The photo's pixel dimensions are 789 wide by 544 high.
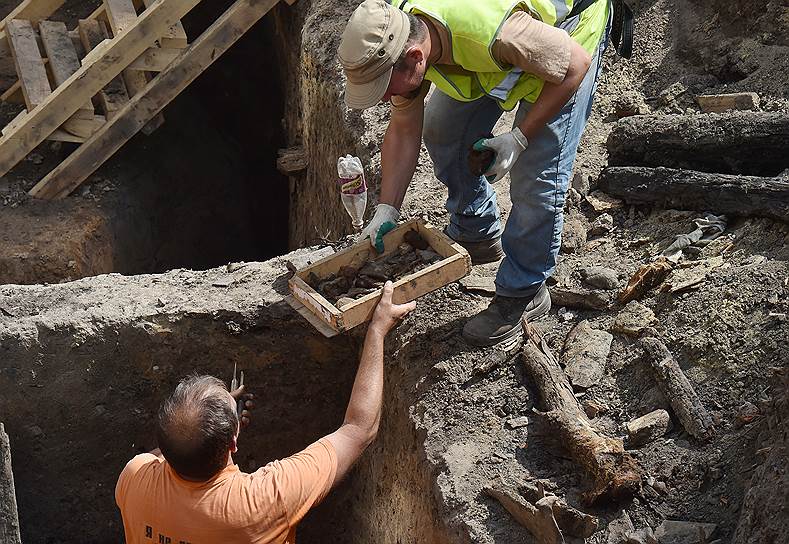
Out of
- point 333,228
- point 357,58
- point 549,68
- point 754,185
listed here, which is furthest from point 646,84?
point 357,58

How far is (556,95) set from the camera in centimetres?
394

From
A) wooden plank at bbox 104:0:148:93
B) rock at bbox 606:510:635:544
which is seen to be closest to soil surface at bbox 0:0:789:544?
rock at bbox 606:510:635:544

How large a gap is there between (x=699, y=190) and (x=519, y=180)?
4.43 ft

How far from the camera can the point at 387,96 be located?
394 centimetres

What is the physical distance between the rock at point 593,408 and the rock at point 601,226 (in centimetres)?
138

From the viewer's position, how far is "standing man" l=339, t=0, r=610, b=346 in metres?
3.76

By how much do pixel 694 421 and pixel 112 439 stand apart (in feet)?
10.1

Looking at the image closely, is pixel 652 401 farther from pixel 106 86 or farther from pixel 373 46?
pixel 106 86

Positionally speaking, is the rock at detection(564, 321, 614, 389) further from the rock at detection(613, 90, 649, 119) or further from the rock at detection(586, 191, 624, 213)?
the rock at detection(613, 90, 649, 119)

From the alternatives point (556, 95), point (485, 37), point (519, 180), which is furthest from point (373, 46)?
point (519, 180)

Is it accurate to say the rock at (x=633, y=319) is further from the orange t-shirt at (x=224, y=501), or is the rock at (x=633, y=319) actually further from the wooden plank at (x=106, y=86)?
the wooden plank at (x=106, y=86)

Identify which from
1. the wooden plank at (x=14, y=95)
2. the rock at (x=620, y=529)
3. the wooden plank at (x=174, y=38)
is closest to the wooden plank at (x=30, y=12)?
the wooden plank at (x=14, y=95)

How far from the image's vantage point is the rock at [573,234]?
528 cm

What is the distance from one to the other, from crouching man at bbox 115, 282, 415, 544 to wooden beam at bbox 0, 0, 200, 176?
410cm
